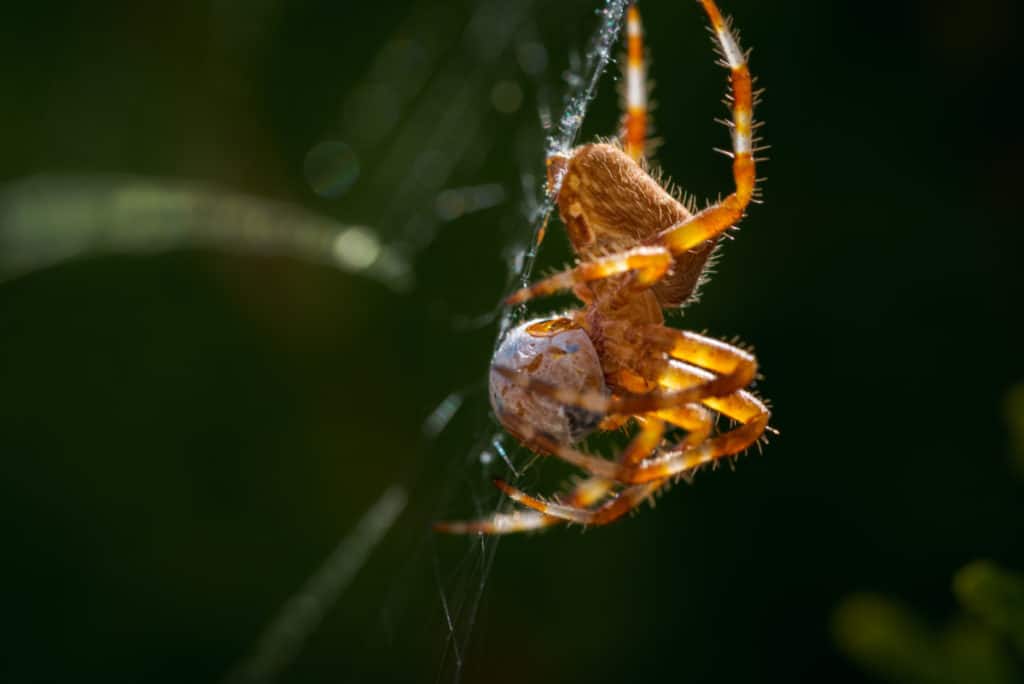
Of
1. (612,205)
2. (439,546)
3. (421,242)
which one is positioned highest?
(612,205)

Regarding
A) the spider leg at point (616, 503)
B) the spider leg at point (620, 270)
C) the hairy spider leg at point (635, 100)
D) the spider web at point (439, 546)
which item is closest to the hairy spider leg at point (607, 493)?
the spider leg at point (616, 503)

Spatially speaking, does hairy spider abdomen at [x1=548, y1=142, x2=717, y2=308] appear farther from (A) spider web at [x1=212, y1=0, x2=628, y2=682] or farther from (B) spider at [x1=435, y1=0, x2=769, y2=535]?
(A) spider web at [x1=212, y1=0, x2=628, y2=682]

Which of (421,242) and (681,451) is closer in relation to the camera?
(681,451)

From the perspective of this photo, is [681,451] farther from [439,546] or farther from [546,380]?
[439,546]

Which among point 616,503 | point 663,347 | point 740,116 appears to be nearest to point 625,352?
point 663,347

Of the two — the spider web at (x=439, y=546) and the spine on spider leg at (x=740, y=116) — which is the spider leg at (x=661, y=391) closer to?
the spine on spider leg at (x=740, y=116)

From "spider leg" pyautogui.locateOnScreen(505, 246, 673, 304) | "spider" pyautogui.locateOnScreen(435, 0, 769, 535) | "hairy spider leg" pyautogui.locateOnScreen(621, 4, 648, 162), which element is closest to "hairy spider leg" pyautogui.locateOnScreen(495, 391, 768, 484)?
"spider" pyautogui.locateOnScreen(435, 0, 769, 535)
